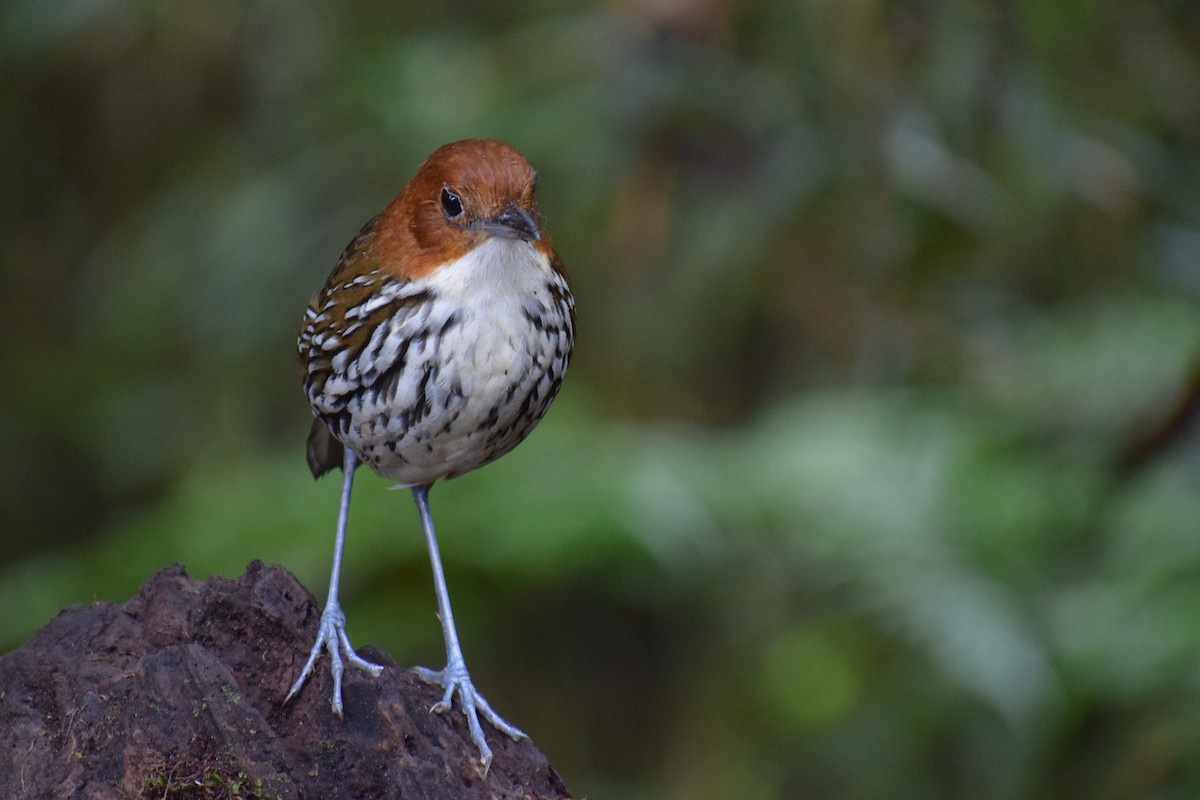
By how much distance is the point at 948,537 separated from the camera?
6047mm

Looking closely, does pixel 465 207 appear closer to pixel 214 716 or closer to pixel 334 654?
pixel 334 654

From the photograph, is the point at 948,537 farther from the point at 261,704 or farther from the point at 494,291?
the point at 261,704

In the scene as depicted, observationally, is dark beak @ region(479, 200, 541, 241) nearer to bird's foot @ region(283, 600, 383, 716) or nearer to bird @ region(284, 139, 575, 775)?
bird @ region(284, 139, 575, 775)

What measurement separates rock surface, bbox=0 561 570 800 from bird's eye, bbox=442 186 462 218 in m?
1.03

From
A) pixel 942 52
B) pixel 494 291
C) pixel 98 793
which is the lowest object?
pixel 98 793

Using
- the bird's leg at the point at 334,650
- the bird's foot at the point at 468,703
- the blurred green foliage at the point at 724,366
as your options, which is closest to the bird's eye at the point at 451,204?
the bird's leg at the point at 334,650

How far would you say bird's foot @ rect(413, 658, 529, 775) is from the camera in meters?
3.43

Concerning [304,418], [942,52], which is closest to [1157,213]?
[942,52]

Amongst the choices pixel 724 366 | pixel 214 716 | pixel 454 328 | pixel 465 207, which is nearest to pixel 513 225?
pixel 465 207

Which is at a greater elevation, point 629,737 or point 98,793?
point 629,737

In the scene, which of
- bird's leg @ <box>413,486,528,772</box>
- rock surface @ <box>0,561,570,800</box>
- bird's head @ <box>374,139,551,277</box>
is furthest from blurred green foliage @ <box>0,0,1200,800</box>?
rock surface @ <box>0,561,570,800</box>

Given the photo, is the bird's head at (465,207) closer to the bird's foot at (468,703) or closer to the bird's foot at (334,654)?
the bird's foot at (334,654)

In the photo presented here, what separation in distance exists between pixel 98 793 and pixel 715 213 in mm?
4685

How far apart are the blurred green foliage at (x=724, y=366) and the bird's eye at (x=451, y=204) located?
7.50 feet
